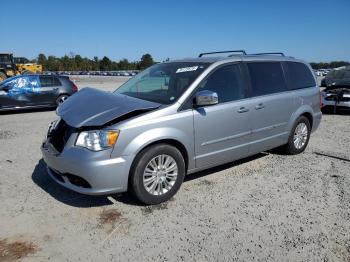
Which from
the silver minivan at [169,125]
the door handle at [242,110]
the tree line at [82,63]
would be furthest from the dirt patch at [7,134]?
the tree line at [82,63]

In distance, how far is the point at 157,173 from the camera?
4301mm

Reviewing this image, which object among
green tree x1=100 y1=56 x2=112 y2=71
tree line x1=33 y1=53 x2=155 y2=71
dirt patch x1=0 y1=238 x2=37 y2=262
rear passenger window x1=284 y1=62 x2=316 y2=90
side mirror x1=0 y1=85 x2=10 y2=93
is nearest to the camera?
dirt patch x1=0 y1=238 x2=37 y2=262

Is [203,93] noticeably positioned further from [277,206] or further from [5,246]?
[5,246]

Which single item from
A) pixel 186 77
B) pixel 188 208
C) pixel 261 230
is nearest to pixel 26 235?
pixel 188 208

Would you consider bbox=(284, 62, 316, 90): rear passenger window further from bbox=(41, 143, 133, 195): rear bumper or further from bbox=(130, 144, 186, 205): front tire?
bbox=(41, 143, 133, 195): rear bumper

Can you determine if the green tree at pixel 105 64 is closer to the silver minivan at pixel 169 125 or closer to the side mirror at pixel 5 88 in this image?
the side mirror at pixel 5 88

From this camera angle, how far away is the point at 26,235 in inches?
143

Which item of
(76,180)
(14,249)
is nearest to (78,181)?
(76,180)

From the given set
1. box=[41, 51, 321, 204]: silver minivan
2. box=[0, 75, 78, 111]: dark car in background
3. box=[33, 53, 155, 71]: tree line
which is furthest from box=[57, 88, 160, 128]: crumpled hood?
box=[33, 53, 155, 71]: tree line

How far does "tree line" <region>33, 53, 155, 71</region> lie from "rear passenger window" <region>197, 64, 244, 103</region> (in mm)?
81675

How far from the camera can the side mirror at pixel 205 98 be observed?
4.46m

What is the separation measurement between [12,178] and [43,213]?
1.50 m

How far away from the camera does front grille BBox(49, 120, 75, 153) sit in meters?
4.27

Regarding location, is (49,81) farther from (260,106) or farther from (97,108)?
(260,106)
